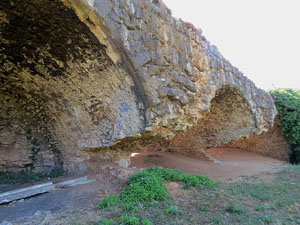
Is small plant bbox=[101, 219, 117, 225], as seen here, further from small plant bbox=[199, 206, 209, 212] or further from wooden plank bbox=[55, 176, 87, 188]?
wooden plank bbox=[55, 176, 87, 188]

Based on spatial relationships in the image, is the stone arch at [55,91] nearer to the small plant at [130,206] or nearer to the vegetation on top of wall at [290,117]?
the small plant at [130,206]

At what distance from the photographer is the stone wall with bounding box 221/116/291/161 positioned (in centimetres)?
1083

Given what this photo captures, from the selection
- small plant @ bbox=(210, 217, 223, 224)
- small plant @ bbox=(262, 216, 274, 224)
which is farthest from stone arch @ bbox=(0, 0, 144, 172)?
small plant @ bbox=(262, 216, 274, 224)

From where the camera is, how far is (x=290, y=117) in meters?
10.1

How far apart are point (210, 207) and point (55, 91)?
3814 mm

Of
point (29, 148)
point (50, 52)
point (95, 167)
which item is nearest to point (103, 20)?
point (50, 52)

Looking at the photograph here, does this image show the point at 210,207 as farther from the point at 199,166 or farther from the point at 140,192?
the point at 199,166

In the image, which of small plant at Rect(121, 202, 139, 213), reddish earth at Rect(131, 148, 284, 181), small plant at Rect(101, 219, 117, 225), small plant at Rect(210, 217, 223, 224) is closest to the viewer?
small plant at Rect(101, 219, 117, 225)

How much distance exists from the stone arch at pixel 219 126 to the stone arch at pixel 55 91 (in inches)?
190

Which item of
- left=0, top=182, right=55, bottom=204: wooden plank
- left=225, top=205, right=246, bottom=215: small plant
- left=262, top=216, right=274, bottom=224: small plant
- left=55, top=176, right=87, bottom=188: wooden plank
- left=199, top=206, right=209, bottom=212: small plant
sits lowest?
left=262, top=216, right=274, bottom=224: small plant

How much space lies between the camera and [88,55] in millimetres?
3670

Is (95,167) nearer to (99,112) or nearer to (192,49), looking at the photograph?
(99,112)

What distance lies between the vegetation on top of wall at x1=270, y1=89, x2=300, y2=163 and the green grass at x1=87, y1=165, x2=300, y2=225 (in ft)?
23.7

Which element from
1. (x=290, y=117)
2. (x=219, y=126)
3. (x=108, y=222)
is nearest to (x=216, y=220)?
(x=108, y=222)
